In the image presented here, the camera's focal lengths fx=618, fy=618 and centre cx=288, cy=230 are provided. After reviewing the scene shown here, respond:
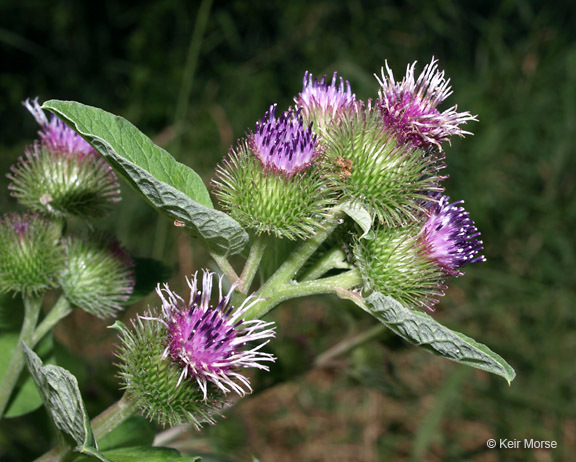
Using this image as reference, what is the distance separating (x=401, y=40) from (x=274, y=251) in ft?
14.3

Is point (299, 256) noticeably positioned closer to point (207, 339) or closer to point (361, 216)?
point (361, 216)

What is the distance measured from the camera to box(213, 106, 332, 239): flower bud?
1.36m

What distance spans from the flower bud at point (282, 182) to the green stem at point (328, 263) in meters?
0.13

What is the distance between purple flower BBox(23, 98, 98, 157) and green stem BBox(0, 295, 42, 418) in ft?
1.38

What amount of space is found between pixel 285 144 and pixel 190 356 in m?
0.49

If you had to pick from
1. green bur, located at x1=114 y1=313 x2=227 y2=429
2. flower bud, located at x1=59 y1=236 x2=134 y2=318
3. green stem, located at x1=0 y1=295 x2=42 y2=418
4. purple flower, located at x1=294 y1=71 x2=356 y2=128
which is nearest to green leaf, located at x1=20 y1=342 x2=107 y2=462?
green bur, located at x1=114 y1=313 x2=227 y2=429

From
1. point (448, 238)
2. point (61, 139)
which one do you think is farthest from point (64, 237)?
point (448, 238)

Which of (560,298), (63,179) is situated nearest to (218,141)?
(560,298)

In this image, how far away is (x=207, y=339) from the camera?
1252mm

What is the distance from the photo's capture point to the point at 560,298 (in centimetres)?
388

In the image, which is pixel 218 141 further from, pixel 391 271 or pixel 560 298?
pixel 391 271

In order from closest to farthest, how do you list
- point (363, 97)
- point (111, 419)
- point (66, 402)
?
point (66, 402) < point (111, 419) < point (363, 97)

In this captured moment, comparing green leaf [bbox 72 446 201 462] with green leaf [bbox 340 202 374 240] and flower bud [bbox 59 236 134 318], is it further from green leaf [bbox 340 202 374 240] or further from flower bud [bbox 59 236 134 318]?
green leaf [bbox 340 202 374 240]

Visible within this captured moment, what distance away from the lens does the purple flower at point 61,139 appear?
1722mm
